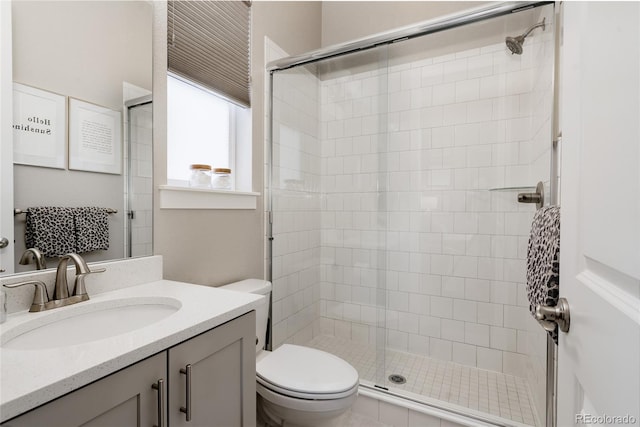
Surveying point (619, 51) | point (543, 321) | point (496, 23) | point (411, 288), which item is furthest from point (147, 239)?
point (496, 23)

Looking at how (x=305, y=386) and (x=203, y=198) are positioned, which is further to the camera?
(x=203, y=198)

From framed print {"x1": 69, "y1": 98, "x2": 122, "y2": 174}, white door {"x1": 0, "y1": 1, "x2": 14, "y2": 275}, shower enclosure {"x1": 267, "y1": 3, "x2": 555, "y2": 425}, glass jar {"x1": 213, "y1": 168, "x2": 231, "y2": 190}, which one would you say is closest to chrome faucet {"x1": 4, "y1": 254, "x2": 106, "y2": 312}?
white door {"x1": 0, "y1": 1, "x2": 14, "y2": 275}

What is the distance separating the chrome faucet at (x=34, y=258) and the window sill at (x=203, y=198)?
1.46ft

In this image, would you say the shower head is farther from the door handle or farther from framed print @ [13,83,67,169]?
framed print @ [13,83,67,169]

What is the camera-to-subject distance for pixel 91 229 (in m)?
1.13

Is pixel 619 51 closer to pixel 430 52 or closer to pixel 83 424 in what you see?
pixel 83 424

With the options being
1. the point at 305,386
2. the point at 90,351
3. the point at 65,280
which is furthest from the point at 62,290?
the point at 305,386

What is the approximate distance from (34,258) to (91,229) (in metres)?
0.19

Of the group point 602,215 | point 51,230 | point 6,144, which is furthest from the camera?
point 51,230

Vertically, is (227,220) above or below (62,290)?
above

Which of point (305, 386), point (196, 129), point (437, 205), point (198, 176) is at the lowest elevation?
point (305, 386)

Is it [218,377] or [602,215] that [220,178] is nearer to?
[218,377]

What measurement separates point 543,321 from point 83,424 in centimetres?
92

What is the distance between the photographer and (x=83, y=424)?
604mm
